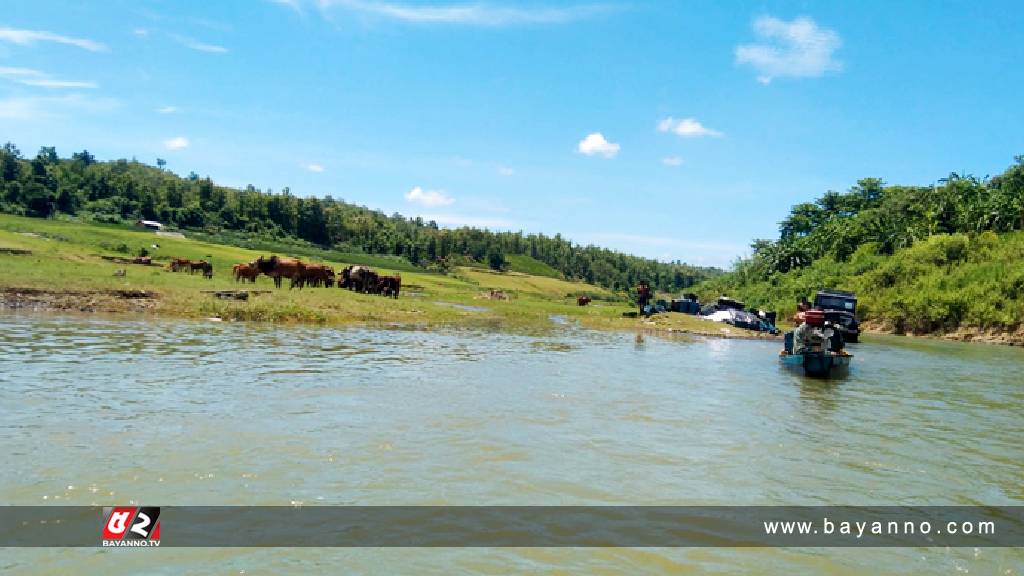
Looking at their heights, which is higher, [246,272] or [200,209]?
[200,209]

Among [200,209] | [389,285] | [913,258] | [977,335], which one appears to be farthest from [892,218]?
[200,209]

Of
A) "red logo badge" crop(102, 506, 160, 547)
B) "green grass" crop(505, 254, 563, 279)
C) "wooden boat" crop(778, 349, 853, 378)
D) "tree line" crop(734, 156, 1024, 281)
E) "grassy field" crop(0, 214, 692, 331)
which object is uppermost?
"tree line" crop(734, 156, 1024, 281)

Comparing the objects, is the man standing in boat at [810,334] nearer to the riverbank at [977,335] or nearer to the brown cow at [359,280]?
the brown cow at [359,280]

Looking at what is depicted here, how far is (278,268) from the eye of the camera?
140 ft

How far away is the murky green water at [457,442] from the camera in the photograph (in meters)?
7.50

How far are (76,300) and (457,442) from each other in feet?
81.6

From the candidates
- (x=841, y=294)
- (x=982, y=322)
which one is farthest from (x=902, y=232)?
(x=841, y=294)

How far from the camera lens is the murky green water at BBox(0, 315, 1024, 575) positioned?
7.50 m

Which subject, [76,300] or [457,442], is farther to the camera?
[76,300]

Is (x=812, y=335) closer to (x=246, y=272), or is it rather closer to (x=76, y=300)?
(x=76, y=300)

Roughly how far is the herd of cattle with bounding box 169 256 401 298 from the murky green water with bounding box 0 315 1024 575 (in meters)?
19.6

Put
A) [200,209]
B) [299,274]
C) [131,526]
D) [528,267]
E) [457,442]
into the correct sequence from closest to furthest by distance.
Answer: [131,526], [457,442], [299,274], [200,209], [528,267]

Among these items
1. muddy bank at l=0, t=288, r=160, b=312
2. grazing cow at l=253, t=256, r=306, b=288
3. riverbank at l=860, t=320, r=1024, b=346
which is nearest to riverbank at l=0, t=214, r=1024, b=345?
muddy bank at l=0, t=288, r=160, b=312

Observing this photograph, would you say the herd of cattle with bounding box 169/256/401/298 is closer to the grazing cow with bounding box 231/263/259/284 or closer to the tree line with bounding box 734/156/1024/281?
the grazing cow with bounding box 231/263/259/284
